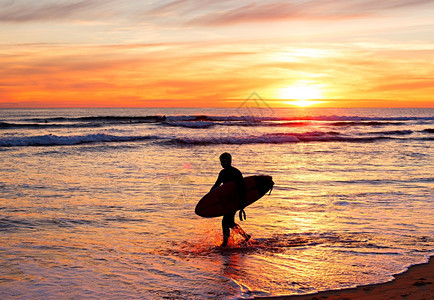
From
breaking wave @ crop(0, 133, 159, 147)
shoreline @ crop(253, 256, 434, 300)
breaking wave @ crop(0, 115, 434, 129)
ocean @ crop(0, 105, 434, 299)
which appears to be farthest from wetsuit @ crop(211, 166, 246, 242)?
breaking wave @ crop(0, 115, 434, 129)

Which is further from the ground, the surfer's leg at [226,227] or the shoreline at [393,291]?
the surfer's leg at [226,227]

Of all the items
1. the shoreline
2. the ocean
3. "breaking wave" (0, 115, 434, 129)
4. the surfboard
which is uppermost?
"breaking wave" (0, 115, 434, 129)

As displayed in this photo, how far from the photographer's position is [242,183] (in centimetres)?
774

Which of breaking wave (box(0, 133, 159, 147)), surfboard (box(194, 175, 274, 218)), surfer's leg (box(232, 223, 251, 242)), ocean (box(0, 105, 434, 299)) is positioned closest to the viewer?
ocean (box(0, 105, 434, 299))

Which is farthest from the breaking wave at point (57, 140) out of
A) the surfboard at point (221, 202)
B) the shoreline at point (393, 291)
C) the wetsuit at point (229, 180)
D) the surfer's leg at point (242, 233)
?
the shoreline at point (393, 291)

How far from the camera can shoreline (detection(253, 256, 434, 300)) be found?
17.6 ft

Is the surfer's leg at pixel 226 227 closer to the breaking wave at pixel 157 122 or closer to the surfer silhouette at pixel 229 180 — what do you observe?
the surfer silhouette at pixel 229 180

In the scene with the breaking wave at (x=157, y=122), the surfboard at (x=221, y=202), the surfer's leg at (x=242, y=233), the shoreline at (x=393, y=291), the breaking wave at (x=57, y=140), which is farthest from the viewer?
the breaking wave at (x=157, y=122)

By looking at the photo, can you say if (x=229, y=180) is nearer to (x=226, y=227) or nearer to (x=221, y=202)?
(x=221, y=202)

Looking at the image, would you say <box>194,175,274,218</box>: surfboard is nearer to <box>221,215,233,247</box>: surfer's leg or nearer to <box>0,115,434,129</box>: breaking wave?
<box>221,215,233,247</box>: surfer's leg

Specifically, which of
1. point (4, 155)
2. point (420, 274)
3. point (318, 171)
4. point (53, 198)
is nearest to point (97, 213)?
point (53, 198)

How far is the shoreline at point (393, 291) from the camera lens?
5.36 metres

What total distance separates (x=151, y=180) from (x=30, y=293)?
29.3 feet

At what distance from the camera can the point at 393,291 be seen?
5547mm
